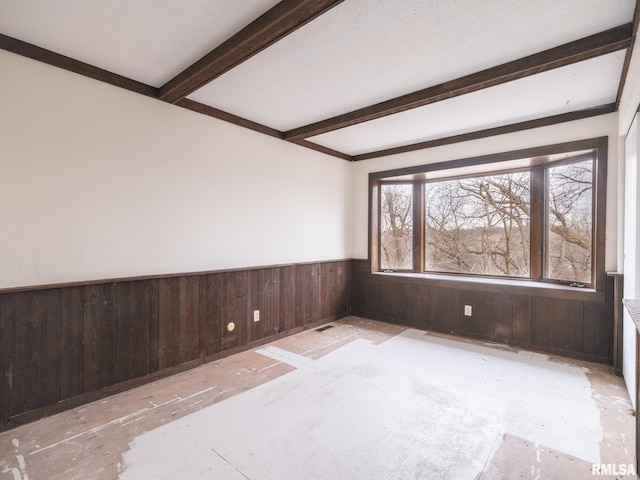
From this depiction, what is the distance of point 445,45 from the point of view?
211 cm

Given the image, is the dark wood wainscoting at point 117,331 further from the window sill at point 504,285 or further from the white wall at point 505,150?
the window sill at point 504,285

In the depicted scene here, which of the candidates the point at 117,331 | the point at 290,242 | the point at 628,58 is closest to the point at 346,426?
the point at 117,331

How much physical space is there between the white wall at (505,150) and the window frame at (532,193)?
51mm

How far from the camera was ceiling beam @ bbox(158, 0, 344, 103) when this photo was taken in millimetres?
1700

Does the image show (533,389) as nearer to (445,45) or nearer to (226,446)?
(226,446)

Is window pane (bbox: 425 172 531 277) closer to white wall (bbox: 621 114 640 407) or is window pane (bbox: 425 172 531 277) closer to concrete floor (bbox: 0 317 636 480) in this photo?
white wall (bbox: 621 114 640 407)

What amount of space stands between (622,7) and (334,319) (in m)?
4.12

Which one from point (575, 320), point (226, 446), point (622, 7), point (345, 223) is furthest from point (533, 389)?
point (345, 223)

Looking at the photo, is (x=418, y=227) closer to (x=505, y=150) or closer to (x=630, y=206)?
(x=505, y=150)

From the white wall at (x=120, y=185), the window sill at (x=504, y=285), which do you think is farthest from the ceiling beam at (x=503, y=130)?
the window sill at (x=504, y=285)

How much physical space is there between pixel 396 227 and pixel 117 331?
3.75 metres

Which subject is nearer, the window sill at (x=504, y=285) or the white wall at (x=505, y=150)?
the white wall at (x=505, y=150)

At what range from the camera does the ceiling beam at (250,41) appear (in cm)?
170

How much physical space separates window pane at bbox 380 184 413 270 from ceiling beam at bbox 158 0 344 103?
10.4 ft
